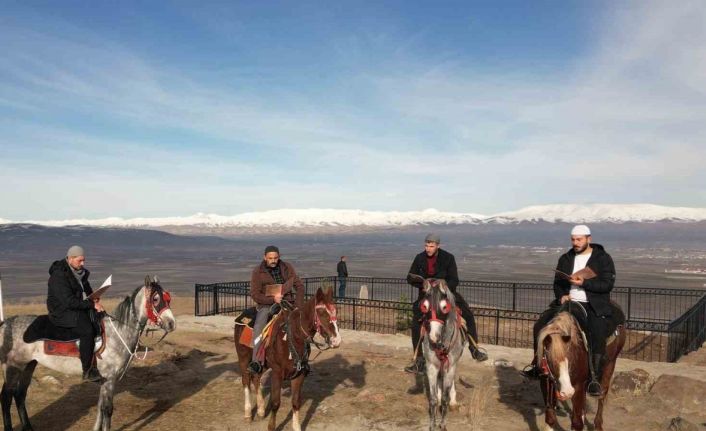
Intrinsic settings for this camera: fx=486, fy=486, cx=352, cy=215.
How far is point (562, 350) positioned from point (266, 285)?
481cm

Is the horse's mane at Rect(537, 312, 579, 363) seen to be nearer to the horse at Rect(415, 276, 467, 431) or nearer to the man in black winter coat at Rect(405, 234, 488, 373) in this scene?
the horse at Rect(415, 276, 467, 431)

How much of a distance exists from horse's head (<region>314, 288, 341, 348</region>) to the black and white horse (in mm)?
1304

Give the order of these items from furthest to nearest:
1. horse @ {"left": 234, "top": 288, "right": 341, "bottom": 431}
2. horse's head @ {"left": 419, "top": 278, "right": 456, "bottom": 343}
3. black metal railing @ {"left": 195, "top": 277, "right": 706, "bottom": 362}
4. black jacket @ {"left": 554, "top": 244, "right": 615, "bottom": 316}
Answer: black metal railing @ {"left": 195, "top": 277, "right": 706, "bottom": 362}
horse @ {"left": 234, "top": 288, "right": 341, "bottom": 431}
black jacket @ {"left": 554, "top": 244, "right": 615, "bottom": 316}
horse's head @ {"left": 419, "top": 278, "right": 456, "bottom": 343}

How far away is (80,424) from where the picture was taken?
27.4ft

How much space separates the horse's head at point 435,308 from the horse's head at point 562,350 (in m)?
1.33

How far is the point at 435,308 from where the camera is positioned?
7023mm

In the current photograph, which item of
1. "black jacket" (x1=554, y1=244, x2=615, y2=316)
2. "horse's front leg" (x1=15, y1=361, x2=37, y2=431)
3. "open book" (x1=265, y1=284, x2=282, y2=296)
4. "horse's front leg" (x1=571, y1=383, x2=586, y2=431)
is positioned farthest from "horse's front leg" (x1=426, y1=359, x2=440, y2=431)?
"horse's front leg" (x1=15, y1=361, x2=37, y2=431)

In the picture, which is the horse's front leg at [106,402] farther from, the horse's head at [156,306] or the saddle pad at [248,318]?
the saddle pad at [248,318]

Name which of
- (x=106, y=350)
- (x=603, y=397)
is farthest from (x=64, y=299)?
(x=603, y=397)

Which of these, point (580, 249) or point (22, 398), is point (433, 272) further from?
point (22, 398)

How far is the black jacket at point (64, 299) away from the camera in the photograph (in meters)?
7.25

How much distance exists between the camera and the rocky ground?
8.45m

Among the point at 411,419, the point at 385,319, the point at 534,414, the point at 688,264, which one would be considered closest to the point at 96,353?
the point at 411,419

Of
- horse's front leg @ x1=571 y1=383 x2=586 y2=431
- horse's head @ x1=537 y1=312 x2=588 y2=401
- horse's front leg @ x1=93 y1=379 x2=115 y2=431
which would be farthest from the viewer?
horse's front leg @ x1=93 y1=379 x2=115 y2=431
